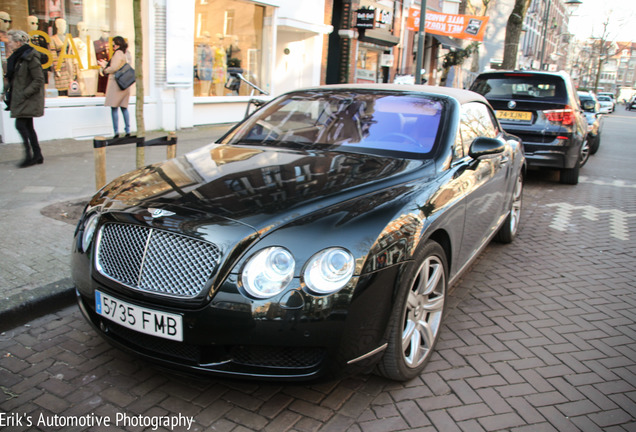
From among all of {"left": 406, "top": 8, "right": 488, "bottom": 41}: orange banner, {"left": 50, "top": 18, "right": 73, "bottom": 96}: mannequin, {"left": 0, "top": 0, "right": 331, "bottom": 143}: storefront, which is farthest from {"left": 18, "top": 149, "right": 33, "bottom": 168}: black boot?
{"left": 406, "top": 8, "right": 488, "bottom": 41}: orange banner

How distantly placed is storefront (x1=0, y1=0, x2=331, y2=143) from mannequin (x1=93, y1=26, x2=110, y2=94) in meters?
0.02

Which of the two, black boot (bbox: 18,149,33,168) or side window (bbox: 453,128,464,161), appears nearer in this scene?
side window (bbox: 453,128,464,161)

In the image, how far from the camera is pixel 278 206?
8.39 ft

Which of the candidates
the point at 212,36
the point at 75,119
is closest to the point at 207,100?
the point at 212,36

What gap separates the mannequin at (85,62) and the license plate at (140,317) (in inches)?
354

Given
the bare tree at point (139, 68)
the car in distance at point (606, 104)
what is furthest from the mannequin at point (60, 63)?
the car in distance at point (606, 104)

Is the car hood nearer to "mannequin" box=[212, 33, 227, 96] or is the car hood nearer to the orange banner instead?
"mannequin" box=[212, 33, 227, 96]

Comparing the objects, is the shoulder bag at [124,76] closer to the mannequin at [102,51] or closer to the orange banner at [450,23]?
the mannequin at [102,51]

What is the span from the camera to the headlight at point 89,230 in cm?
280

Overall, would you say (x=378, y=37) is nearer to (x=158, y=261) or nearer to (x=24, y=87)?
(x=24, y=87)

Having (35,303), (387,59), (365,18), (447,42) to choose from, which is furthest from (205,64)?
(447,42)

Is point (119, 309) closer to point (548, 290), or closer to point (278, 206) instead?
point (278, 206)

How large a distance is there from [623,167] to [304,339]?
11.9 m

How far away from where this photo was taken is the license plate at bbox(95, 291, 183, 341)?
93.6 inches
